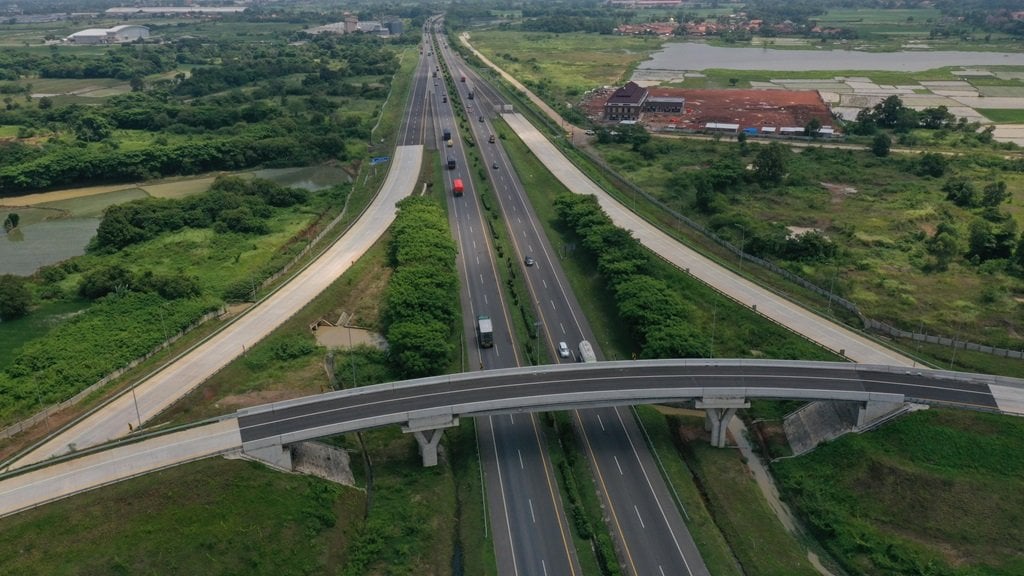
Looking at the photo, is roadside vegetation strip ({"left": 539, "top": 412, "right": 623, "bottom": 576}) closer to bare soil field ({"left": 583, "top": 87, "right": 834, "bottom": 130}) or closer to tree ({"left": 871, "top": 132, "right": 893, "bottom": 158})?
tree ({"left": 871, "top": 132, "right": 893, "bottom": 158})

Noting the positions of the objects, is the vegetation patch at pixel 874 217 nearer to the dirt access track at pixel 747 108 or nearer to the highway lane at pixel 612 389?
the highway lane at pixel 612 389

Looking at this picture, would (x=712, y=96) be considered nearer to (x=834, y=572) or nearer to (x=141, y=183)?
(x=141, y=183)

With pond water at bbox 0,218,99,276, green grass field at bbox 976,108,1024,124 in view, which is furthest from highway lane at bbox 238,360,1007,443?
green grass field at bbox 976,108,1024,124

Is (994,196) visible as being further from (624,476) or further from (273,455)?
(273,455)

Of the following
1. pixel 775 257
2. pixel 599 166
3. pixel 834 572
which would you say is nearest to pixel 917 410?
pixel 834 572

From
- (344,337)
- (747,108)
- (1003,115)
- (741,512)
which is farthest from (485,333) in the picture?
(1003,115)
